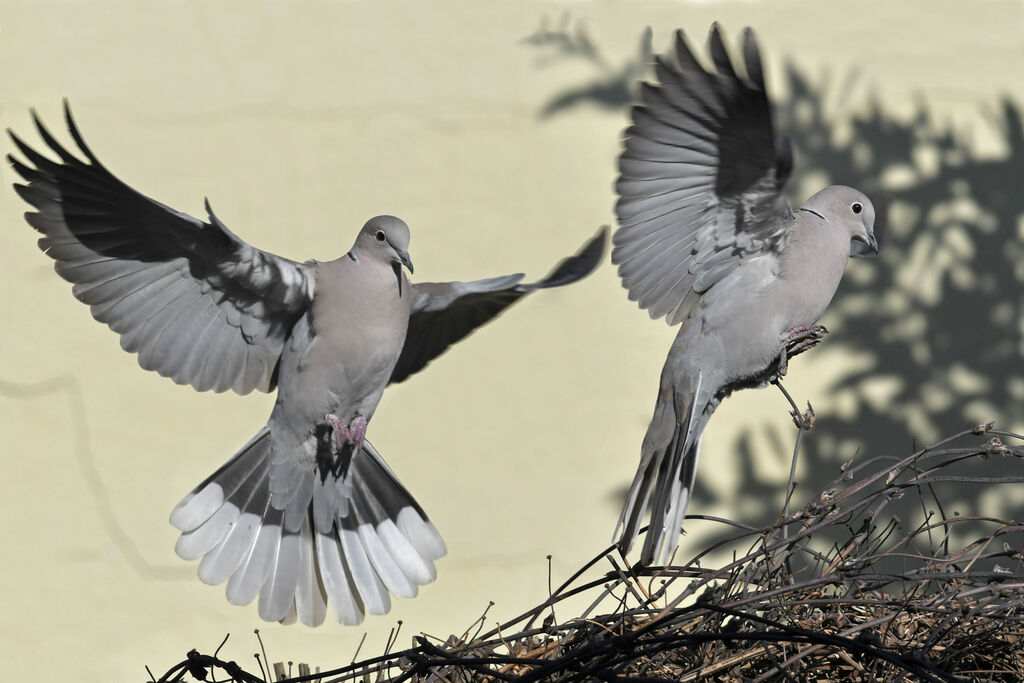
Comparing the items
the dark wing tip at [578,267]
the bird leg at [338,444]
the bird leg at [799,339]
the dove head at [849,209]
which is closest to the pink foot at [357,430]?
the bird leg at [338,444]

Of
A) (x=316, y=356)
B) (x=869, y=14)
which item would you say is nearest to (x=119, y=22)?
(x=316, y=356)

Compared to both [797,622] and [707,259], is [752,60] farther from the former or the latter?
[797,622]

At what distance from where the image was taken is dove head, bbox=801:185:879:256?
2.42 meters

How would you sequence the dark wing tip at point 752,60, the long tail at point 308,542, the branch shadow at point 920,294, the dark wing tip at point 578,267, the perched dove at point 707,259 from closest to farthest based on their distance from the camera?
the dark wing tip at point 752,60 → the perched dove at point 707,259 → the dark wing tip at point 578,267 → the long tail at point 308,542 → the branch shadow at point 920,294

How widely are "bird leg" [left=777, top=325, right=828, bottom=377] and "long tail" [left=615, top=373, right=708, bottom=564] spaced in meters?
0.18

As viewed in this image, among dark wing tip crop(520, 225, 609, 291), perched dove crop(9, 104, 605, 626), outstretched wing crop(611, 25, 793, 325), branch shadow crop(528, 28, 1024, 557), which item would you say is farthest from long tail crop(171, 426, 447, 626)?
branch shadow crop(528, 28, 1024, 557)

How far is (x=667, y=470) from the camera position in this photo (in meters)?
2.34

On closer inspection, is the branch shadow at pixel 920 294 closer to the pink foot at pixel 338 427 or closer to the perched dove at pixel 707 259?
the perched dove at pixel 707 259

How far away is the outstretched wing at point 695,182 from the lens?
81.5 inches

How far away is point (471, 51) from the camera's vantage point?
3.72m

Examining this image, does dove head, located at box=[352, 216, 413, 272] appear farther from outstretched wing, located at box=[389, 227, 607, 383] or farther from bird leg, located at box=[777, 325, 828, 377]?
bird leg, located at box=[777, 325, 828, 377]

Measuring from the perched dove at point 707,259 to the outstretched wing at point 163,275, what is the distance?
0.72m

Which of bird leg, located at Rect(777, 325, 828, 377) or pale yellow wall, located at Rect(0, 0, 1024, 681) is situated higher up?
pale yellow wall, located at Rect(0, 0, 1024, 681)

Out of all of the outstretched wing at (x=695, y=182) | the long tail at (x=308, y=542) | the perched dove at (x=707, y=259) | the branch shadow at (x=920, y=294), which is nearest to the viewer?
the outstretched wing at (x=695, y=182)
